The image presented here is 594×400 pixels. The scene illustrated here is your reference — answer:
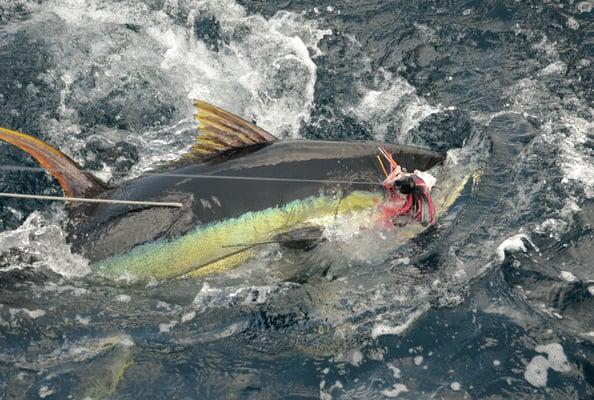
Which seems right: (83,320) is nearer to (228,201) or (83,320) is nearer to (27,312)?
(27,312)

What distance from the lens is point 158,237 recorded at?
168 inches

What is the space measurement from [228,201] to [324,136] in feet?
5.71

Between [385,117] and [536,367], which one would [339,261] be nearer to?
[536,367]

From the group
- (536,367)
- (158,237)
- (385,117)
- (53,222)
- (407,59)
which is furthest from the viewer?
(407,59)

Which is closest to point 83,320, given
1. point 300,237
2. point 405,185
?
point 300,237

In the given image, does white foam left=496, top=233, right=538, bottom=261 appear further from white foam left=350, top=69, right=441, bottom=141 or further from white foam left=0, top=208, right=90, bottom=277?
white foam left=0, top=208, right=90, bottom=277

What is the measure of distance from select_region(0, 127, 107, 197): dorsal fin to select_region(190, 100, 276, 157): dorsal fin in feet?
2.20

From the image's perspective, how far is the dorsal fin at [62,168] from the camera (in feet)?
13.1

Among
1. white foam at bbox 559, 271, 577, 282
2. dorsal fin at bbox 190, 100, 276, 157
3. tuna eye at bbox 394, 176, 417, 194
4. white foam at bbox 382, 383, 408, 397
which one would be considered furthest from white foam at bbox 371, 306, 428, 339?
dorsal fin at bbox 190, 100, 276, 157

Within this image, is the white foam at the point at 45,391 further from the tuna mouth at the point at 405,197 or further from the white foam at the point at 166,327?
the tuna mouth at the point at 405,197

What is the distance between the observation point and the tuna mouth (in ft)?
14.4

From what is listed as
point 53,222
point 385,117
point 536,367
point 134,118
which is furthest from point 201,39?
point 536,367

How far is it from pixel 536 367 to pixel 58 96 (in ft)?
14.4

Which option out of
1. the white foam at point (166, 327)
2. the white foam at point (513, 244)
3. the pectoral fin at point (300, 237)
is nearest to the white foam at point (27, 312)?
the white foam at point (166, 327)
